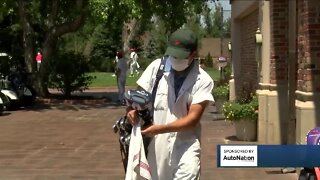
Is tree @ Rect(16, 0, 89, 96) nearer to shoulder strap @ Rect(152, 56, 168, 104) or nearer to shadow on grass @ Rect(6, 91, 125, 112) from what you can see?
shadow on grass @ Rect(6, 91, 125, 112)

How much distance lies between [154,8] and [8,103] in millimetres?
5882

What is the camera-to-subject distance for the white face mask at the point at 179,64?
4.93m

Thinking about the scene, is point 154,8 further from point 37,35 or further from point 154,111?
point 154,111

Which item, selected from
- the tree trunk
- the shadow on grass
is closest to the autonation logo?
the shadow on grass

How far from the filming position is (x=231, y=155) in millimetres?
5207

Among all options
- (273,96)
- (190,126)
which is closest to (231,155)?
(190,126)

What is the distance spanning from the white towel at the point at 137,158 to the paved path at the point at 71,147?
451 centimetres

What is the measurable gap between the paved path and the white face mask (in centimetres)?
469

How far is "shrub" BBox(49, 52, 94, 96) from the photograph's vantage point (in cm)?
2522

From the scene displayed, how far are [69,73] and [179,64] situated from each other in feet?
67.4

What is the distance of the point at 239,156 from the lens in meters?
5.21

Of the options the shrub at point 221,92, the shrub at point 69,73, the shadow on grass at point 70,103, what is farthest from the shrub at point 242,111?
the shrub at point 69,73

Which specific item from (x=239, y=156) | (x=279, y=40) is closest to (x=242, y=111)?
(x=279, y=40)

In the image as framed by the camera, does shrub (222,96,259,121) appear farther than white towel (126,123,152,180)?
Yes
